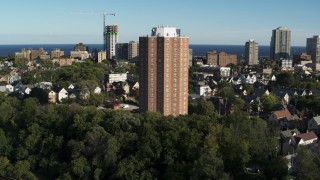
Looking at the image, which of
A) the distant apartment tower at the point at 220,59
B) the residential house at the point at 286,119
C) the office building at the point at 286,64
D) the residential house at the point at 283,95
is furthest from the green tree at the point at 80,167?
the office building at the point at 286,64

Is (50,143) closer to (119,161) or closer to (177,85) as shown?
(119,161)

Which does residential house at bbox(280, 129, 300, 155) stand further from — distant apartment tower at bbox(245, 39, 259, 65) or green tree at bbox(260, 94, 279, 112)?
distant apartment tower at bbox(245, 39, 259, 65)

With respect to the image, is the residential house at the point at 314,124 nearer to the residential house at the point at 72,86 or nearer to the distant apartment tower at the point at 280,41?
the residential house at the point at 72,86

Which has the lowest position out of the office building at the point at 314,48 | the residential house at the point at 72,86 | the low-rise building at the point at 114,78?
the residential house at the point at 72,86

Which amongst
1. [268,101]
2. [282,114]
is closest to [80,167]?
[282,114]

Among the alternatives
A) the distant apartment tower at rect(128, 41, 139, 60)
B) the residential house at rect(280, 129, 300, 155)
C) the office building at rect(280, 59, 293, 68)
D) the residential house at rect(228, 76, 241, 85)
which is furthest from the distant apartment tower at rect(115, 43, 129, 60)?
the residential house at rect(280, 129, 300, 155)

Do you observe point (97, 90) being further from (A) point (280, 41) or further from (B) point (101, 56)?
(A) point (280, 41)
